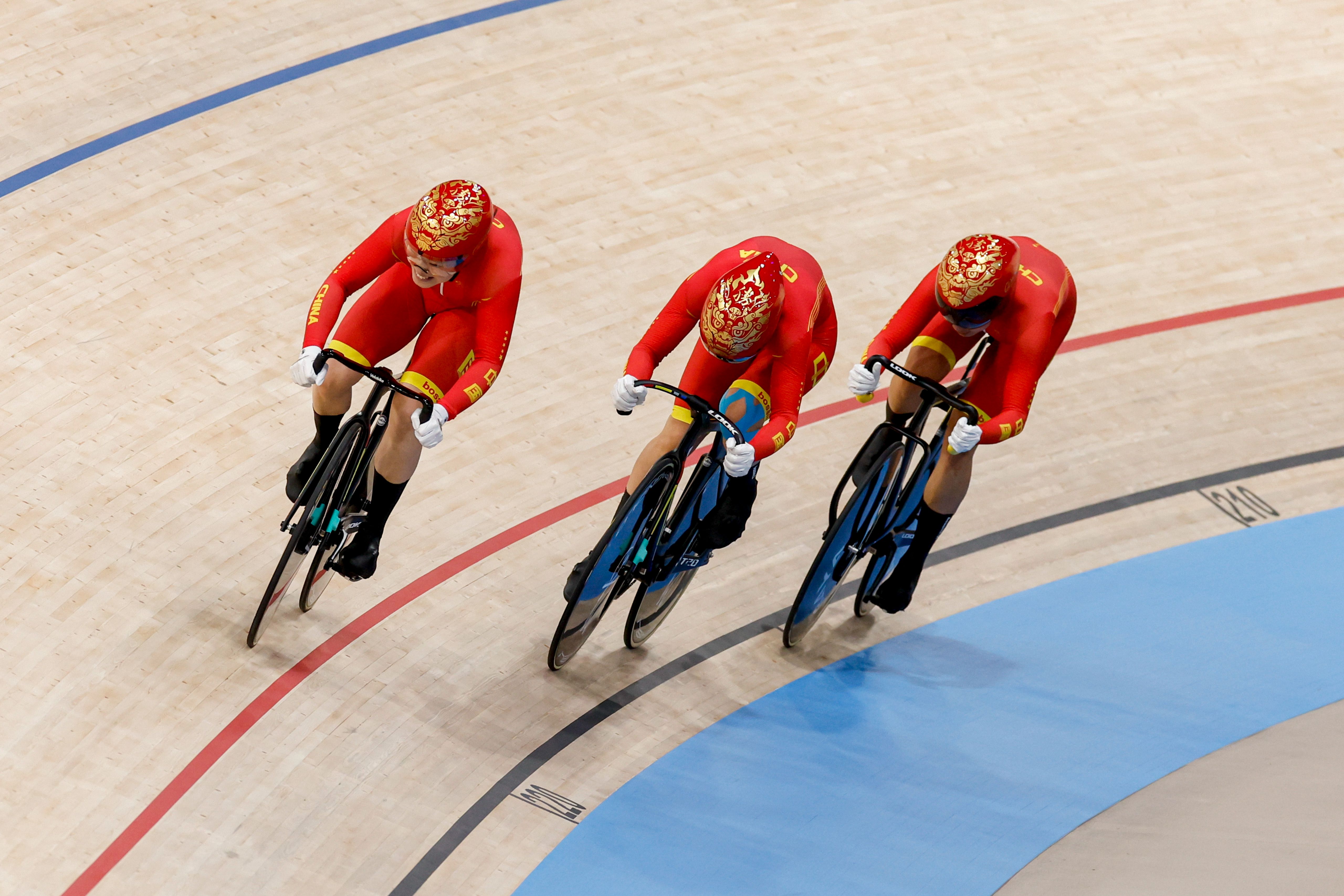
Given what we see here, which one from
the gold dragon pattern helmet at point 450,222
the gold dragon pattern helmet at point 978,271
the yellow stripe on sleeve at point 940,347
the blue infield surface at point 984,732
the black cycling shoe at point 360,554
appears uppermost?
the gold dragon pattern helmet at point 450,222

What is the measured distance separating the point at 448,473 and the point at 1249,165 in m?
4.30


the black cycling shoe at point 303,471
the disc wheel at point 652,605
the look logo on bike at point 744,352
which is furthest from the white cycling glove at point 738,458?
the black cycling shoe at point 303,471

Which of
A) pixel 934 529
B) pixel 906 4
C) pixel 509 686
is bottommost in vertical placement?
pixel 509 686

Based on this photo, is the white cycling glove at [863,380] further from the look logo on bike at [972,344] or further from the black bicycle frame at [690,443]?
the black bicycle frame at [690,443]

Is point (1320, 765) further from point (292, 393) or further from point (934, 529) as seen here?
point (292, 393)

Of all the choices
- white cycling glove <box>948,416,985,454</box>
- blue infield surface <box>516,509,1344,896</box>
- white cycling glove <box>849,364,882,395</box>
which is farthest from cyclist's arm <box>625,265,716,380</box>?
blue infield surface <box>516,509,1344,896</box>

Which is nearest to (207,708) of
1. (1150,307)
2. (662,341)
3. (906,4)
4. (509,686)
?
(509,686)

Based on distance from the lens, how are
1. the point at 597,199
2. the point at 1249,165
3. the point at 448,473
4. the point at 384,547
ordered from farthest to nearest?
the point at 1249,165, the point at 597,199, the point at 448,473, the point at 384,547

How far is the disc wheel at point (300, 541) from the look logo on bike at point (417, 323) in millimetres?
129

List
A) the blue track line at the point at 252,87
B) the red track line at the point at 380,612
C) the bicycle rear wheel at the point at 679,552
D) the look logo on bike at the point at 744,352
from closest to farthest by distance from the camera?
the red track line at the point at 380,612
the look logo on bike at the point at 744,352
the bicycle rear wheel at the point at 679,552
the blue track line at the point at 252,87

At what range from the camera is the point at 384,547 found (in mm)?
4578

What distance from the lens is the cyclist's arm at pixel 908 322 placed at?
4.19m

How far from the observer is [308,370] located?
3652mm

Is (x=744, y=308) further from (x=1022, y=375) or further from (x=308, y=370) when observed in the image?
(x=308, y=370)
